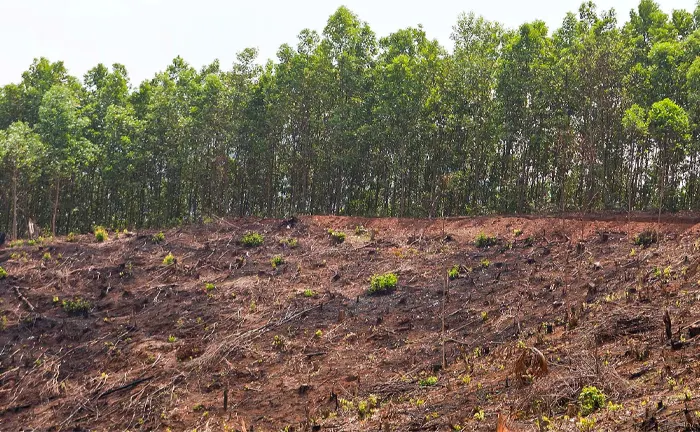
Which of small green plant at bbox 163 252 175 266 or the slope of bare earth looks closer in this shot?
the slope of bare earth

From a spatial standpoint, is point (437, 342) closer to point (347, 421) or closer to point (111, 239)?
point (347, 421)

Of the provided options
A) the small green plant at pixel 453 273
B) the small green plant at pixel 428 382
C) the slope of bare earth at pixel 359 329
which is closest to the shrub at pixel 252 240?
the slope of bare earth at pixel 359 329

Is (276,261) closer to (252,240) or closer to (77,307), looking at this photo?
(252,240)

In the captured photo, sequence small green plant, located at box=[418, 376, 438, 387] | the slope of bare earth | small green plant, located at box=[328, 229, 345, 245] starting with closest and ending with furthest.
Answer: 1. the slope of bare earth
2. small green plant, located at box=[418, 376, 438, 387]
3. small green plant, located at box=[328, 229, 345, 245]

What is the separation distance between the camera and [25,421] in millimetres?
21906

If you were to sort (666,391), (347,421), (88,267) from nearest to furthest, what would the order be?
(666,391) → (347,421) → (88,267)

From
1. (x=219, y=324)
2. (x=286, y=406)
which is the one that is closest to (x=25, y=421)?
(x=219, y=324)

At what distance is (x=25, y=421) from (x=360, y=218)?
678 inches

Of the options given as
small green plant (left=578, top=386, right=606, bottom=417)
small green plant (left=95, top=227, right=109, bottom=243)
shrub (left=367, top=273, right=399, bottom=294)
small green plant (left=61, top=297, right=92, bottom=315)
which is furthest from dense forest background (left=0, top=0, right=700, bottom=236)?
small green plant (left=578, top=386, right=606, bottom=417)

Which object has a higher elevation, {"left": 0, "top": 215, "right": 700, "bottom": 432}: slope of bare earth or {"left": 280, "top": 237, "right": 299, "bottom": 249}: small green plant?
{"left": 280, "top": 237, "right": 299, "bottom": 249}: small green plant

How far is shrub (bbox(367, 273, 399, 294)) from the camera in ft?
84.6

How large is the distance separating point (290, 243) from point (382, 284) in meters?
6.92

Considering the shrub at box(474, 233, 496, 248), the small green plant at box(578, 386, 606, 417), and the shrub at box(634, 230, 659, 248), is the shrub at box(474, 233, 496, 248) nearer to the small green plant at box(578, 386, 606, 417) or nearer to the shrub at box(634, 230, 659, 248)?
the shrub at box(634, 230, 659, 248)

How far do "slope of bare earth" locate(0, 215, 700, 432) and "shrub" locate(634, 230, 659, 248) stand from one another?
41 cm
